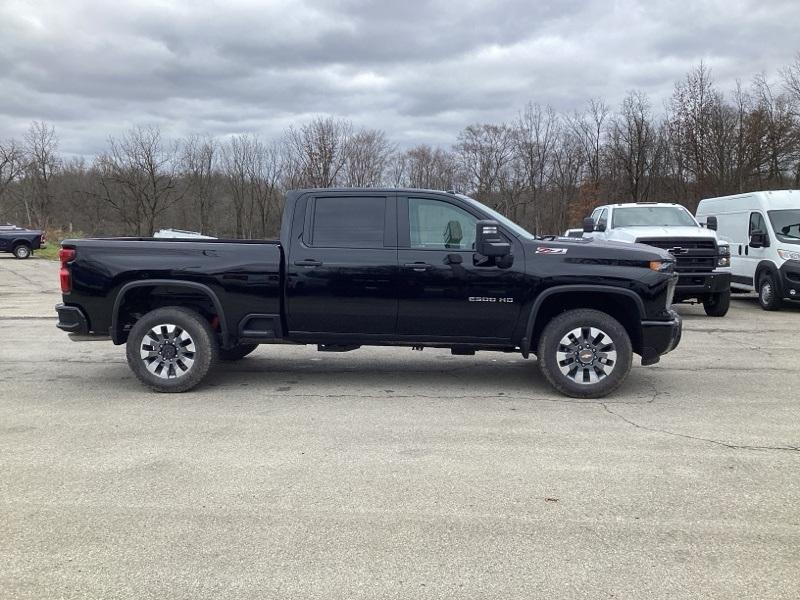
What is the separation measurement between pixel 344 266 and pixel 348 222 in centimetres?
50

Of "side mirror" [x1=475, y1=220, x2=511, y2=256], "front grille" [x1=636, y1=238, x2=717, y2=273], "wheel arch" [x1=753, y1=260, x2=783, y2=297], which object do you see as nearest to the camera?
"side mirror" [x1=475, y1=220, x2=511, y2=256]

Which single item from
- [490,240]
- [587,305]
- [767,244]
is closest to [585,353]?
[587,305]

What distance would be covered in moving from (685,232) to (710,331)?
7.41ft

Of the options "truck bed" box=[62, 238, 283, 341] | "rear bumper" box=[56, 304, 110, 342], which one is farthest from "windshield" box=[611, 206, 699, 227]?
"rear bumper" box=[56, 304, 110, 342]

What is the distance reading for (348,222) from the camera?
21.4 ft

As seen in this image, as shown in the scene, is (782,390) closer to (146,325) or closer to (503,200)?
(146,325)

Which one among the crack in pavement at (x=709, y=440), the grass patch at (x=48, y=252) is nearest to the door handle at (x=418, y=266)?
the crack in pavement at (x=709, y=440)

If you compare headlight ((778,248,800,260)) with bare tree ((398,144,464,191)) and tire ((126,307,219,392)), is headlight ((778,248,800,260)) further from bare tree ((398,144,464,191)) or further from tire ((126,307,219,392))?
bare tree ((398,144,464,191))

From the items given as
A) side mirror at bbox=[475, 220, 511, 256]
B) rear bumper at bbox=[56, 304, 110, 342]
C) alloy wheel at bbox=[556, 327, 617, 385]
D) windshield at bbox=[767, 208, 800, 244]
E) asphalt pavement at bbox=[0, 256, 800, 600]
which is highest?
windshield at bbox=[767, 208, 800, 244]

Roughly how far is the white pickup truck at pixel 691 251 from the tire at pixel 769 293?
1.67 metres

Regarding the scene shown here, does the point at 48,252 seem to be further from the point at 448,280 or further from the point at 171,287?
the point at 448,280

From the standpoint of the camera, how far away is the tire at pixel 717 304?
12562mm

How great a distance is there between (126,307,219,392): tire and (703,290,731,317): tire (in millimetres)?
10141

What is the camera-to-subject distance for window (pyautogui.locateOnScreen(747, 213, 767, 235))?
14094 millimetres
